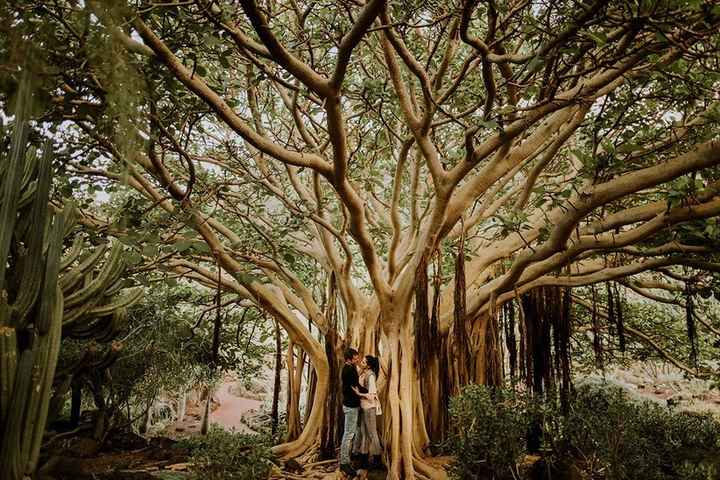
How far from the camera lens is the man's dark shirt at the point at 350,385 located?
4586 mm

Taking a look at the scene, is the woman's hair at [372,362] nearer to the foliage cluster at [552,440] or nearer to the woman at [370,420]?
the woman at [370,420]

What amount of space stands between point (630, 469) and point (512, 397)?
0.93 m

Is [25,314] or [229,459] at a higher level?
[25,314]

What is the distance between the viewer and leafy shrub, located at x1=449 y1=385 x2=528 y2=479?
3.55 m

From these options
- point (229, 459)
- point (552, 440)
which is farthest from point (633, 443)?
point (229, 459)

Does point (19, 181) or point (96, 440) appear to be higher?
point (19, 181)

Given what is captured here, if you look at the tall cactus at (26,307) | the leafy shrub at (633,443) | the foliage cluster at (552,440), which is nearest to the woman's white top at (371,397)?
the foliage cluster at (552,440)

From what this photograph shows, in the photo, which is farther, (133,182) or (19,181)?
(133,182)

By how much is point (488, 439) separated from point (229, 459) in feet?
6.44

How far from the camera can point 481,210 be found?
16.2 ft

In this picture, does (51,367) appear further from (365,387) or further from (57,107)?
(365,387)

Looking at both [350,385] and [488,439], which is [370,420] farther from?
[488,439]

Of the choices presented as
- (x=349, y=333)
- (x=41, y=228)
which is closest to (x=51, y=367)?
(x=41, y=228)

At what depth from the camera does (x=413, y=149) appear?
5.81 m
